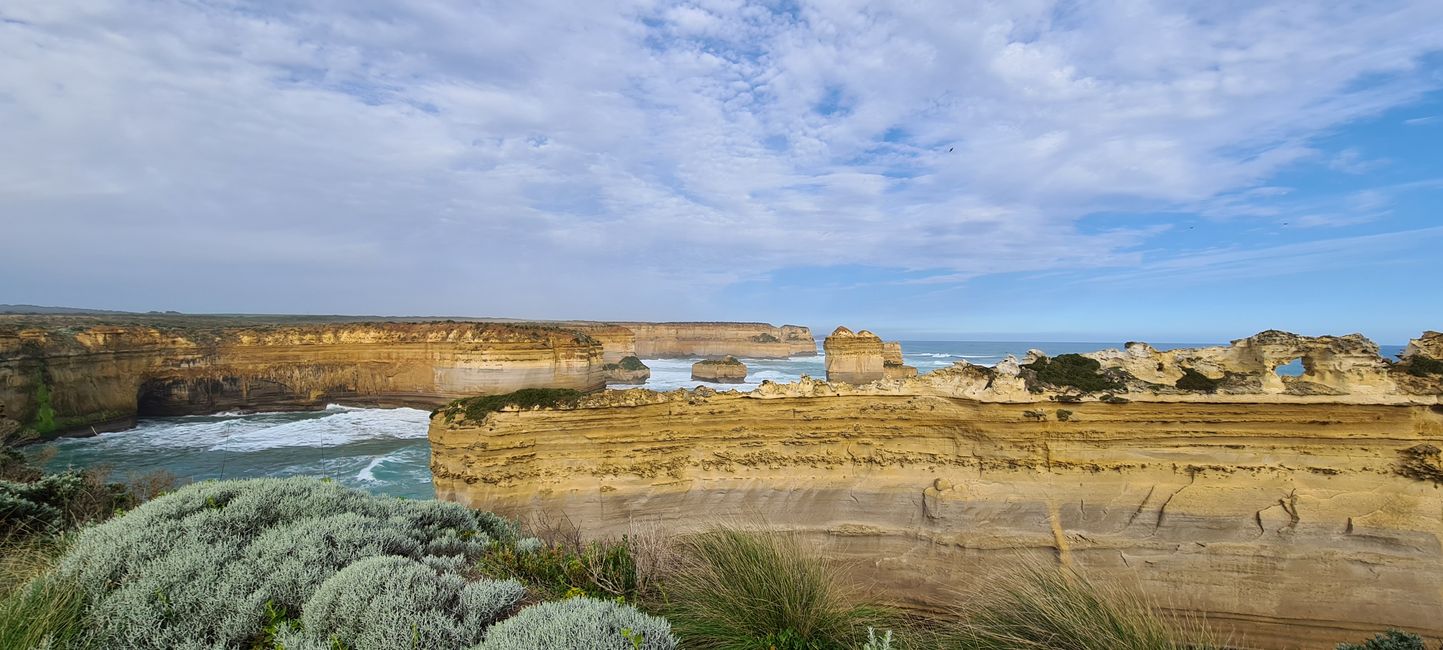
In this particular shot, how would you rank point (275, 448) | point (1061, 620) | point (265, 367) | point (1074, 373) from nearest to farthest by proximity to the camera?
point (1061, 620) → point (1074, 373) → point (275, 448) → point (265, 367)

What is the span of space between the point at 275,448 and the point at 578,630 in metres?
22.7

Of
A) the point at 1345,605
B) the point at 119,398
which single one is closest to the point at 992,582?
the point at 1345,605

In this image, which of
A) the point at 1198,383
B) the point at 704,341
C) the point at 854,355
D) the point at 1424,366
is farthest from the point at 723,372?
the point at 1424,366

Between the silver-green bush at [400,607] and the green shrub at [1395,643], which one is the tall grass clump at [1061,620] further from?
the silver-green bush at [400,607]

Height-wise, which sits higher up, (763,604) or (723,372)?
(763,604)

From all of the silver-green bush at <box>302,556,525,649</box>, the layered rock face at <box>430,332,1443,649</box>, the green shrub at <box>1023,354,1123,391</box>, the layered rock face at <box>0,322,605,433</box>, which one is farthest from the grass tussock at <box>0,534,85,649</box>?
the layered rock face at <box>0,322,605,433</box>

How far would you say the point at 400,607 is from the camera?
283 centimetres

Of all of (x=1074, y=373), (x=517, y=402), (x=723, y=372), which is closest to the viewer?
(x=1074, y=373)

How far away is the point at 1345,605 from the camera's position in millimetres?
5777

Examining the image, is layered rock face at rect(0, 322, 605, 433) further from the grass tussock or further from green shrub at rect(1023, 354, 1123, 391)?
the grass tussock

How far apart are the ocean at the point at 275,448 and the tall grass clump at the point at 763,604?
8.85 metres

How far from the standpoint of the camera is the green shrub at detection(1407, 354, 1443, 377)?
5.86 m

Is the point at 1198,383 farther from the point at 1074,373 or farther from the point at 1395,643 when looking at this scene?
the point at 1395,643

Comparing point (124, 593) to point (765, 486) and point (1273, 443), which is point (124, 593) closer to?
point (765, 486)
